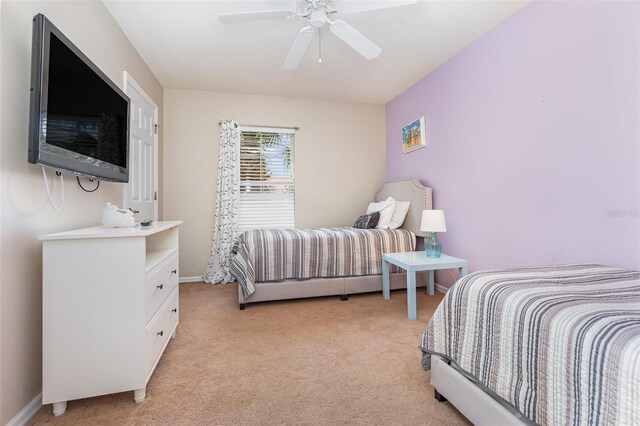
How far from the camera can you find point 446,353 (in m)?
1.33

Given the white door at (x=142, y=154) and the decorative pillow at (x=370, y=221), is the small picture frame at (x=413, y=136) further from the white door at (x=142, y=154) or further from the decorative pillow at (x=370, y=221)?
the white door at (x=142, y=154)

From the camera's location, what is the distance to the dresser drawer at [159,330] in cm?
148

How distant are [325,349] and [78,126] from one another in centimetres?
200

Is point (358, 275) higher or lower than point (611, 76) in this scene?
lower

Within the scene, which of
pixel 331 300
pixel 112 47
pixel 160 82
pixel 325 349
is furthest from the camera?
pixel 160 82

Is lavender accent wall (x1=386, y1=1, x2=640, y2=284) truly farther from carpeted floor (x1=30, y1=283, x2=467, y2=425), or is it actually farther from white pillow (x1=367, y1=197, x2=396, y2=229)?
carpeted floor (x1=30, y1=283, x2=467, y2=425)

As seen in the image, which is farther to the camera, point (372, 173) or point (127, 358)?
point (372, 173)

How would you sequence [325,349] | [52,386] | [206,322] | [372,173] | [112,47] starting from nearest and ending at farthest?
[52,386]
[325,349]
[112,47]
[206,322]
[372,173]

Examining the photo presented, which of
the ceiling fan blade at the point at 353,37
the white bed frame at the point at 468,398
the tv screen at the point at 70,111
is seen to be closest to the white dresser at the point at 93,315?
the tv screen at the point at 70,111

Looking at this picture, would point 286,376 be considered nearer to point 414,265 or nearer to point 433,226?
point 414,265

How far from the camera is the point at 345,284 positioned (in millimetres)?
2963

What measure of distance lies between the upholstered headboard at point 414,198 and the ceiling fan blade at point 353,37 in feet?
5.32

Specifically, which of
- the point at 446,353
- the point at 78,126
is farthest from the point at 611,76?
the point at 78,126

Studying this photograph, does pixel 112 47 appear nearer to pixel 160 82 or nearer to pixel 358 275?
pixel 160 82
